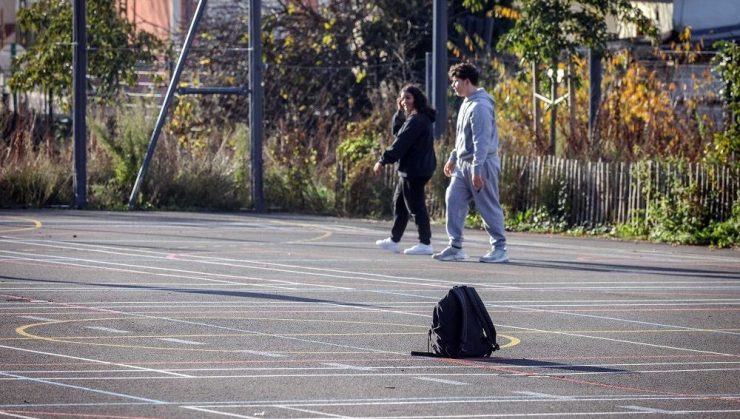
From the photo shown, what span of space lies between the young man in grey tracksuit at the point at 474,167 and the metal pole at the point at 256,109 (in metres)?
7.23

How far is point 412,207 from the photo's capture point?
16375mm

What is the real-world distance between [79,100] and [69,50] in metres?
5.51

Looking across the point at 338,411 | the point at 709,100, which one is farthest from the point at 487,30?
the point at 338,411

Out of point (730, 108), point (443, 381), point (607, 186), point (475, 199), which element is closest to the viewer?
point (443, 381)

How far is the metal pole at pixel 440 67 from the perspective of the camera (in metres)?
22.0

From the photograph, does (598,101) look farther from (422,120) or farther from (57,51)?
(57,51)

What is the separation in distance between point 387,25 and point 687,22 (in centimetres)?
690

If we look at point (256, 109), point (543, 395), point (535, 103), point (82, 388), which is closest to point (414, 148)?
point (535, 103)

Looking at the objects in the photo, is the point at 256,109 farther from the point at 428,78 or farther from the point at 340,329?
the point at 340,329

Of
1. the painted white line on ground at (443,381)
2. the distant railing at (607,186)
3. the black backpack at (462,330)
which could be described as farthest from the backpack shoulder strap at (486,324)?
the distant railing at (607,186)

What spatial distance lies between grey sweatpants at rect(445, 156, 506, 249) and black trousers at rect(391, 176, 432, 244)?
0.73 m

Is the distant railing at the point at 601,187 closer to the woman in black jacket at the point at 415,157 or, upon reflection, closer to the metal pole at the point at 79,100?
the woman in black jacket at the point at 415,157

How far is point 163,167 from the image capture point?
22844 mm

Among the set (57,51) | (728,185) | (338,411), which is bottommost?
(338,411)
